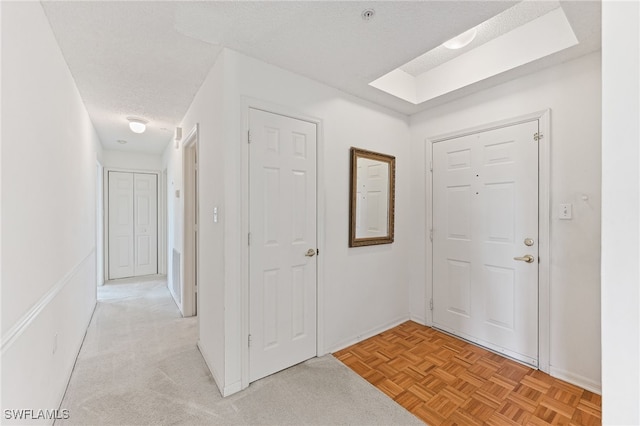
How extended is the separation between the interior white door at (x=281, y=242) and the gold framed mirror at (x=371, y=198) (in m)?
0.47

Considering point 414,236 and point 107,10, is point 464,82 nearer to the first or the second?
point 414,236

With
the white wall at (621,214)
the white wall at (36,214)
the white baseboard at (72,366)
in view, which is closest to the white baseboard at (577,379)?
the white wall at (621,214)

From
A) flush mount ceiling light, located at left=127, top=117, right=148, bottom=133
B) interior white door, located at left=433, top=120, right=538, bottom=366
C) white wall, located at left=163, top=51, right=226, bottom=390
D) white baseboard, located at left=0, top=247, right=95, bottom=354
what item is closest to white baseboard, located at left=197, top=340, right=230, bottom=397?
white wall, located at left=163, top=51, right=226, bottom=390

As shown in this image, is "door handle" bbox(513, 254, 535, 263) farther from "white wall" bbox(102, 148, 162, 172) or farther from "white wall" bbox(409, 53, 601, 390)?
"white wall" bbox(102, 148, 162, 172)

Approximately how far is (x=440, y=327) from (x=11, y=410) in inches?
123

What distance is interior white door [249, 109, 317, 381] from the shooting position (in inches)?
82.7

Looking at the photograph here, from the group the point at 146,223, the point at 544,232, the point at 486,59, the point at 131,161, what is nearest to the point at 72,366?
the point at 146,223

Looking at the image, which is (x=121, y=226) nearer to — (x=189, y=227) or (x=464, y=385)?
(x=189, y=227)

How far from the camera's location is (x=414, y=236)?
10.5 feet

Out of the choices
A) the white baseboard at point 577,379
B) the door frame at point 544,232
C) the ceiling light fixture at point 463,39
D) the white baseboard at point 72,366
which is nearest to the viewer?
the white baseboard at point 72,366

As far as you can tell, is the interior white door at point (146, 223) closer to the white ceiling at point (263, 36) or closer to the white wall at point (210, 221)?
the white ceiling at point (263, 36)

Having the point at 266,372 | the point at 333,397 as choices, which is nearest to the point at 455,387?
the point at 333,397

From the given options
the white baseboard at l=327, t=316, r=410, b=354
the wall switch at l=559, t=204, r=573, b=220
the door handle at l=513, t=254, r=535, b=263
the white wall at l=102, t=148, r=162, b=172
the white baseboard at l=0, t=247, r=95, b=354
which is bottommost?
the white baseboard at l=327, t=316, r=410, b=354

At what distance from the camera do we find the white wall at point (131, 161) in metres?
5.09
